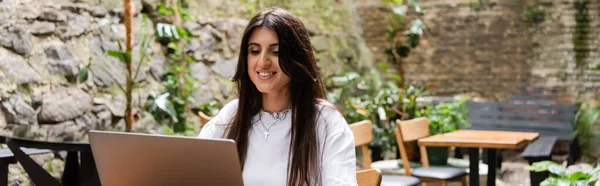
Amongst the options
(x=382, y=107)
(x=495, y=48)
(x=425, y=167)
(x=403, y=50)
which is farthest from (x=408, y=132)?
(x=495, y=48)

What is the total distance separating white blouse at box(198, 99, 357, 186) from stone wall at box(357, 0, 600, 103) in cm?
604

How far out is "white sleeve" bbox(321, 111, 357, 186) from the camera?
1712mm

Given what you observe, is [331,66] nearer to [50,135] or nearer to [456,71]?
[456,71]

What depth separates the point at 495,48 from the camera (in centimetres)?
758

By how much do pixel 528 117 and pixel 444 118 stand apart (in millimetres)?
1419

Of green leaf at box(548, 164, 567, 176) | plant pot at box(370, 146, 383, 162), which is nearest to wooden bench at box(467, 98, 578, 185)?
plant pot at box(370, 146, 383, 162)

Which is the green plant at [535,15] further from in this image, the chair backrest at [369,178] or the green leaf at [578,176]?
the chair backrest at [369,178]

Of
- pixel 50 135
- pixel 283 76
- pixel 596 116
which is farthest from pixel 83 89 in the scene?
pixel 596 116

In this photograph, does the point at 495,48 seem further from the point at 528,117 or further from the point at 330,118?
the point at 330,118

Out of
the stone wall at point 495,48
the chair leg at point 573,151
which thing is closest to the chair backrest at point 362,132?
the chair leg at point 573,151

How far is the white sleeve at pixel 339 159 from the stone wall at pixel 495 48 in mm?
6079

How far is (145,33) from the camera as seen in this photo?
16.4 ft

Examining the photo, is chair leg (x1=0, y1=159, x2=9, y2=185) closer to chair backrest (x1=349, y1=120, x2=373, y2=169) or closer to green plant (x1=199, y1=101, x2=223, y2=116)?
chair backrest (x1=349, y1=120, x2=373, y2=169)

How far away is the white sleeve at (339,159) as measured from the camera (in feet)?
5.62
